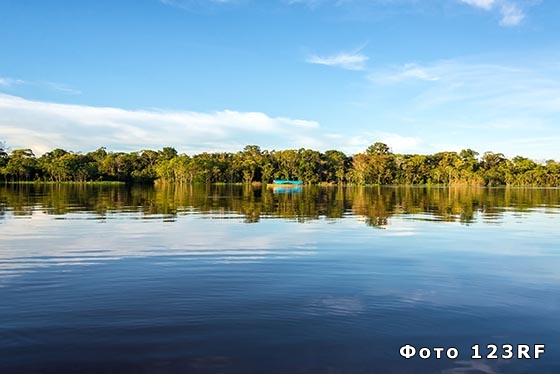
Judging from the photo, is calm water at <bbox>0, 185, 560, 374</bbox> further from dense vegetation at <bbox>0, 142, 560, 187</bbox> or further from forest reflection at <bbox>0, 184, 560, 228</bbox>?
dense vegetation at <bbox>0, 142, 560, 187</bbox>

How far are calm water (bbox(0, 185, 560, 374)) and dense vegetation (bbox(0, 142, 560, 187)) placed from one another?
140275mm

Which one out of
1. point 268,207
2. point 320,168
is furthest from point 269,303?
point 320,168

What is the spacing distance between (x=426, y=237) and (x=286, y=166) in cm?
14913

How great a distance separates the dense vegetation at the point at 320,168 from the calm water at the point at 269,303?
460 feet

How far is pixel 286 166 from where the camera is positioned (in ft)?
547

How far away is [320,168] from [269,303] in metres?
161

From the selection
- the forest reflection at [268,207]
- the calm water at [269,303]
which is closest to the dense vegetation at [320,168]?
the forest reflection at [268,207]

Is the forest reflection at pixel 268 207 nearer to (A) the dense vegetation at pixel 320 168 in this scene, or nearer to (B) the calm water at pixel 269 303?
(B) the calm water at pixel 269 303

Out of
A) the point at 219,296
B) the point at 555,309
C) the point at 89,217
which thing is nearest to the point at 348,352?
the point at 219,296

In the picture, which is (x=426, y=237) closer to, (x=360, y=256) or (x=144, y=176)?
(x=360, y=256)

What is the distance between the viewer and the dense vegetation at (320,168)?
151 meters

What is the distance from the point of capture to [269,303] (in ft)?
27.6

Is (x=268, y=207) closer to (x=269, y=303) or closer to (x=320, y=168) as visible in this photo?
(x=269, y=303)

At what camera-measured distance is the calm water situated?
5934mm
